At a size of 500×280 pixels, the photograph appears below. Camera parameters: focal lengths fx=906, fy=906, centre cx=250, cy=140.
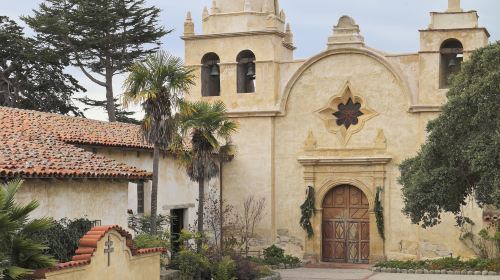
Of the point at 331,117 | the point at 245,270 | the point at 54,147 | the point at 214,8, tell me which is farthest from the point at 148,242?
the point at 214,8

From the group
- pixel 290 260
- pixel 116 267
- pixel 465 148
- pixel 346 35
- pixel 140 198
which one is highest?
pixel 346 35

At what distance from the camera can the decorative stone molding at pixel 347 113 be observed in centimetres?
3581

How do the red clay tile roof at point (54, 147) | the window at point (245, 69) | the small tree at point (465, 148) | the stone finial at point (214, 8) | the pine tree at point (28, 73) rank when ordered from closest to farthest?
the red clay tile roof at point (54, 147) → the small tree at point (465, 148) → the window at point (245, 69) → the stone finial at point (214, 8) → the pine tree at point (28, 73)

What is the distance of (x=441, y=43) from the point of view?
34531 millimetres

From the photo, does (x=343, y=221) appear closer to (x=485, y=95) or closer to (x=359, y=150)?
(x=359, y=150)

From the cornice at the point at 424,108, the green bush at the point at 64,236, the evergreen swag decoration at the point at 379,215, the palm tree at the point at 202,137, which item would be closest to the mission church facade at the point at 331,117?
the cornice at the point at 424,108

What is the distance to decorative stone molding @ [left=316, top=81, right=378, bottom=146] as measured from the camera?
117ft

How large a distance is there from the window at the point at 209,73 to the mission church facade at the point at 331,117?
54mm

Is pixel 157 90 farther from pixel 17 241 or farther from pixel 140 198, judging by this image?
pixel 17 241

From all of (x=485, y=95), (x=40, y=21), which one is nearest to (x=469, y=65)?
(x=485, y=95)

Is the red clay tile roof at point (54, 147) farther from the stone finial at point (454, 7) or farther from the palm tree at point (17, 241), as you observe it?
the stone finial at point (454, 7)

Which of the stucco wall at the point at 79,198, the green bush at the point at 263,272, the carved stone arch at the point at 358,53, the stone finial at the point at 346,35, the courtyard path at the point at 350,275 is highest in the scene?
the stone finial at the point at 346,35

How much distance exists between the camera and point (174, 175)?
110 ft

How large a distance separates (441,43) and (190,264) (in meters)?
13.9
